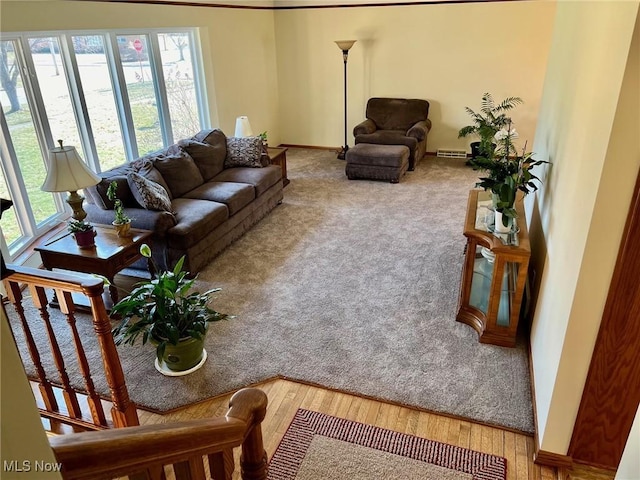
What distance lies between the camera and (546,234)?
287 centimetres

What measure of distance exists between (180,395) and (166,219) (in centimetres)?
157

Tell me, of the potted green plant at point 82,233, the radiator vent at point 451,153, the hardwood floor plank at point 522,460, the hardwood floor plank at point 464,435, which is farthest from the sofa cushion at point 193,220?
the radiator vent at point 451,153

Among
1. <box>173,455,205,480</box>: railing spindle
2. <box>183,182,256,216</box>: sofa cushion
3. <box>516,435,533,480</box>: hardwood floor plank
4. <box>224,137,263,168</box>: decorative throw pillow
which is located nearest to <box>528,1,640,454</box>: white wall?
<box>516,435,533,480</box>: hardwood floor plank

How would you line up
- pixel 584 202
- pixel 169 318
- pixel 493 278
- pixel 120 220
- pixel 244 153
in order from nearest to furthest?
pixel 584 202
pixel 169 318
pixel 493 278
pixel 120 220
pixel 244 153

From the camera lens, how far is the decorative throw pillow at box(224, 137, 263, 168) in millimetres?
5250

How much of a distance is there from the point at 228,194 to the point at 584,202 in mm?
3225

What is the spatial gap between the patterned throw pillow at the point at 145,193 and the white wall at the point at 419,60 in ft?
14.7

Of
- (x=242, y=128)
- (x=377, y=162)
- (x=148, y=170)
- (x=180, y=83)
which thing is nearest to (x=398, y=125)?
(x=377, y=162)

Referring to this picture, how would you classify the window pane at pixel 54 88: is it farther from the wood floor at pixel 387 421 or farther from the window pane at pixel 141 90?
the wood floor at pixel 387 421

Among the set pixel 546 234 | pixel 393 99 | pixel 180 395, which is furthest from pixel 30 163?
pixel 393 99

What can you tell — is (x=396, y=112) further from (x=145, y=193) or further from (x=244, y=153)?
(x=145, y=193)

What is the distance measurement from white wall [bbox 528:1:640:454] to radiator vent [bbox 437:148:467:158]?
14.6 feet

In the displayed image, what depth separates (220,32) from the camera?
20.1 feet

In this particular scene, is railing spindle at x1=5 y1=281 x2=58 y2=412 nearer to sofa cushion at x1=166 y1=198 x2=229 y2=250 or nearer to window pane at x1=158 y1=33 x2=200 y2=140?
sofa cushion at x1=166 y1=198 x2=229 y2=250
